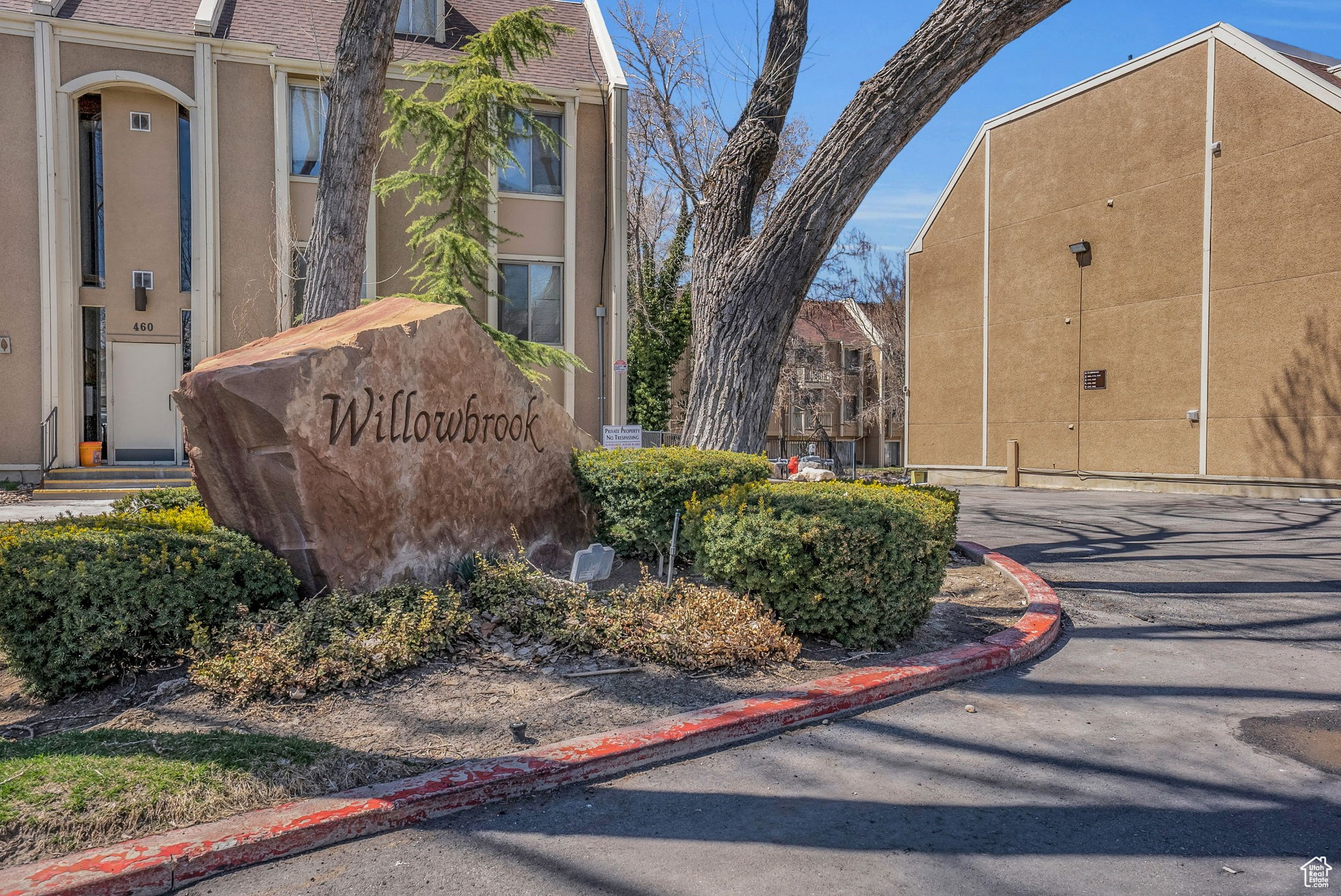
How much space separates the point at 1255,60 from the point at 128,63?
23.2 meters

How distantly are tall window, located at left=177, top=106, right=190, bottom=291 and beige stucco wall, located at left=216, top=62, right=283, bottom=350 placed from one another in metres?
1.13

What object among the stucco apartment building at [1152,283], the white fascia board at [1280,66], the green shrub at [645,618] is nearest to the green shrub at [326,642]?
the green shrub at [645,618]

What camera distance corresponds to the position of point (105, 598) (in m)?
4.74

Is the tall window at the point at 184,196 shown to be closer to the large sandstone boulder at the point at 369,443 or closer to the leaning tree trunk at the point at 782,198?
the leaning tree trunk at the point at 782,198

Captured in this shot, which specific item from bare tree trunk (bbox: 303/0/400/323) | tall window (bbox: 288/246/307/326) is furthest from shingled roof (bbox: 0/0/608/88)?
bare tree trunk (bbox: 303/0/400/323)

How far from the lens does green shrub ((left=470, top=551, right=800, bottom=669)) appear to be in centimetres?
512

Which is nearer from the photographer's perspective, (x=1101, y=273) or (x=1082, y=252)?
(x=1101, y=273)

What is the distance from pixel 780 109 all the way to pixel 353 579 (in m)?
6.80

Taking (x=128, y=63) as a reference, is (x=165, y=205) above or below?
below

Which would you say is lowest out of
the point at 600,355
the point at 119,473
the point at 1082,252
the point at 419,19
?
the point at 119,473

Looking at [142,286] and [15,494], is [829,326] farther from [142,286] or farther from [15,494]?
[15,494]

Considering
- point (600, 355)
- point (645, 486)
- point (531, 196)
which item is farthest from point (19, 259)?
point (645, 486)

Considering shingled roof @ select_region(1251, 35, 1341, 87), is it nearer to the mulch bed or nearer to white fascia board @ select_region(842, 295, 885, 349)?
white fascia board @ select_region(842, 295, 885, 349)

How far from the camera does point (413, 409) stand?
240 inches
